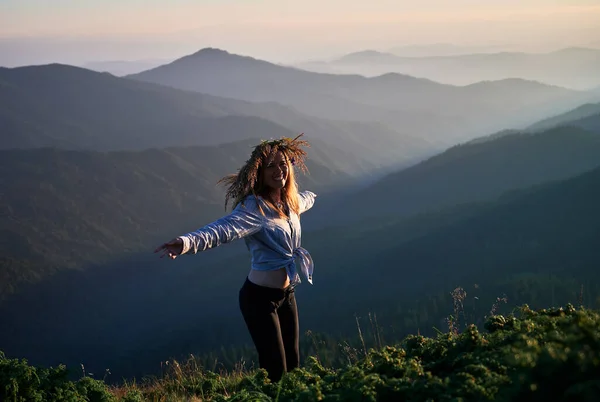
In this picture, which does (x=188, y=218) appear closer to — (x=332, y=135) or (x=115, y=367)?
(x=115, y=367)

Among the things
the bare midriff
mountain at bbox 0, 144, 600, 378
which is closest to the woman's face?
the bare midriff

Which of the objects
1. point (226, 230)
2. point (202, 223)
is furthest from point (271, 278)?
point (202, 223)

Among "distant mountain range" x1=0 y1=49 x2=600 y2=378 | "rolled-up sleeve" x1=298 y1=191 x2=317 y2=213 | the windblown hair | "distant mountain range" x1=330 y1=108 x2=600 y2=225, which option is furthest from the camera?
"distant mountain range" x1=330 y1=108 x2=600 y2=225

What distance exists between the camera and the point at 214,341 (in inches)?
1480

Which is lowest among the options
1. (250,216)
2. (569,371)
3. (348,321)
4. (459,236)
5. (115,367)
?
(115,367)

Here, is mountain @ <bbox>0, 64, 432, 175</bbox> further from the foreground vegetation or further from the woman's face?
the woman's face

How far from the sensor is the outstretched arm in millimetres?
3949

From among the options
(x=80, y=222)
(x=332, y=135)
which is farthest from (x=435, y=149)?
(x=80, y=222)

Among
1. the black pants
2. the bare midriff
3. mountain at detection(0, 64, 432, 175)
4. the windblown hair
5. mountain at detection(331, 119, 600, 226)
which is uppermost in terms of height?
mountain at detection(0, 64, 432, 175)

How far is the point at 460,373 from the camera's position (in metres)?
2.70

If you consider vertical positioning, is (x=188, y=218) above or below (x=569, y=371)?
below

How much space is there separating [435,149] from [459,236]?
115 meters

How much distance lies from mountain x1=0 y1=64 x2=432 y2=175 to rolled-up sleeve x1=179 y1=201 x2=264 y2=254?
9561 cm

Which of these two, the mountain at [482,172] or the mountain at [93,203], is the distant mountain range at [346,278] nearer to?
the mountain at [482,172]
